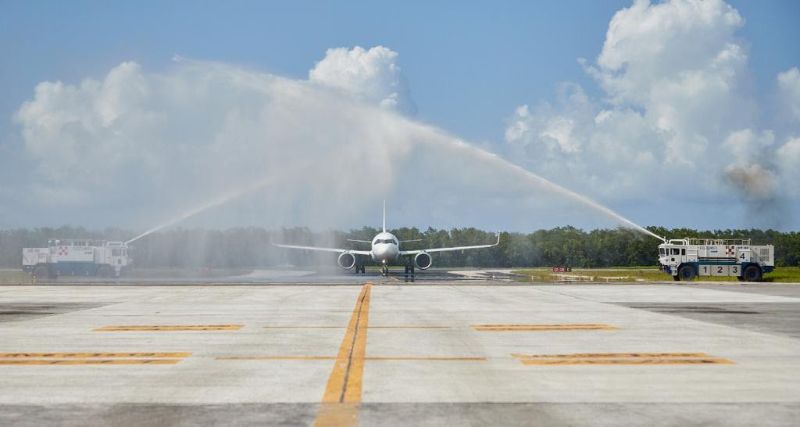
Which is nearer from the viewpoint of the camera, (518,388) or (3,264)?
(518,388)

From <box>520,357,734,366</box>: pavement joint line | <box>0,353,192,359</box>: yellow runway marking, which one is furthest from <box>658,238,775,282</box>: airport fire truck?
<box>0,353,192,359</box>: yellow runway marking

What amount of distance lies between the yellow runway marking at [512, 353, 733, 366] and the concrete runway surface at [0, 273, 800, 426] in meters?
0.04

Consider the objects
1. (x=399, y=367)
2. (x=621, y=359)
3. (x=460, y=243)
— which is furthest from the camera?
(x=460, y=243)

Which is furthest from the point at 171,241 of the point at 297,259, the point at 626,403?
the point at 626,403

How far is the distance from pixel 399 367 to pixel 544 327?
8.49 metres

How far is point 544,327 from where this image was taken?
21.6 metres

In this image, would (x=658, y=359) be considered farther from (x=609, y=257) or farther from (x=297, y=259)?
(x=609, y=257)

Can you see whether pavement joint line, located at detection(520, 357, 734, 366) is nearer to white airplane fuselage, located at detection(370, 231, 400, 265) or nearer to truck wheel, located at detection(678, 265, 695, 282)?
truck wheel, located at detection(678, 265, 695, 282)

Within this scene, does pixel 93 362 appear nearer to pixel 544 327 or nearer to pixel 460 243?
pixel 544 327

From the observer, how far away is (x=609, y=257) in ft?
528

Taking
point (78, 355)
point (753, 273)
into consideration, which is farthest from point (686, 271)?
point (78, 355)

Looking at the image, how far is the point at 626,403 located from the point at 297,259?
115564mm

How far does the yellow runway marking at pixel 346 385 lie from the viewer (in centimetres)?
988

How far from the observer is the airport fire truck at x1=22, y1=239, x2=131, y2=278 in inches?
2667
